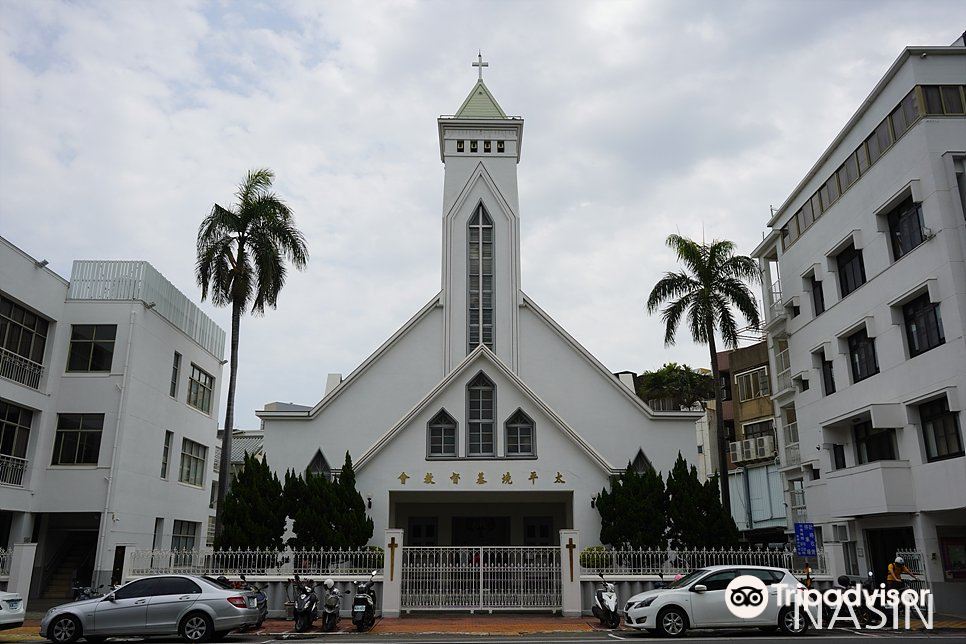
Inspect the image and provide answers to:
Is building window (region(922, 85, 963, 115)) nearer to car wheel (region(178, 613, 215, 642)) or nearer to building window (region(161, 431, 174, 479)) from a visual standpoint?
car wheel (region(178, 613, 215, 642))

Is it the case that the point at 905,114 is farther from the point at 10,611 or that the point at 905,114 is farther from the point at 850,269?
the point at 10,611

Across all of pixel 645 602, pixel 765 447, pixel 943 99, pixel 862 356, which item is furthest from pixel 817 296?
pixel 645 602

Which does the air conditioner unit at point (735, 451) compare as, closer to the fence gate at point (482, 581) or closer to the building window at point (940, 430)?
the building window at point (940, 430)

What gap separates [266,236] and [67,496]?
1160 centimetres

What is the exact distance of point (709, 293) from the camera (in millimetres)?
30141

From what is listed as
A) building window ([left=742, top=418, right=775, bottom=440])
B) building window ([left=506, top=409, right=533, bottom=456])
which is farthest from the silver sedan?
building window ([left=742, top=418, right=775, bottom=440])

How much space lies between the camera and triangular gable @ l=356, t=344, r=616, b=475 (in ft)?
81.9

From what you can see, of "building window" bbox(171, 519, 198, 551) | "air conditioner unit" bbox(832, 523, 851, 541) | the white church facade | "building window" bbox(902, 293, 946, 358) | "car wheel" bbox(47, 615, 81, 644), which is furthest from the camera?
"building window" bbox(171, 519, 198, 551)

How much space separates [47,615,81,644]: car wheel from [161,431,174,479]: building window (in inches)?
569

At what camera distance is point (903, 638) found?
15.0 m

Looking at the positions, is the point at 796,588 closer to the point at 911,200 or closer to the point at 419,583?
the point at 419,583

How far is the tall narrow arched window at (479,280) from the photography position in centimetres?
3053

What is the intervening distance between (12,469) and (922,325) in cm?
2870

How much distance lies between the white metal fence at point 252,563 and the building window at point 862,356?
1712cm
